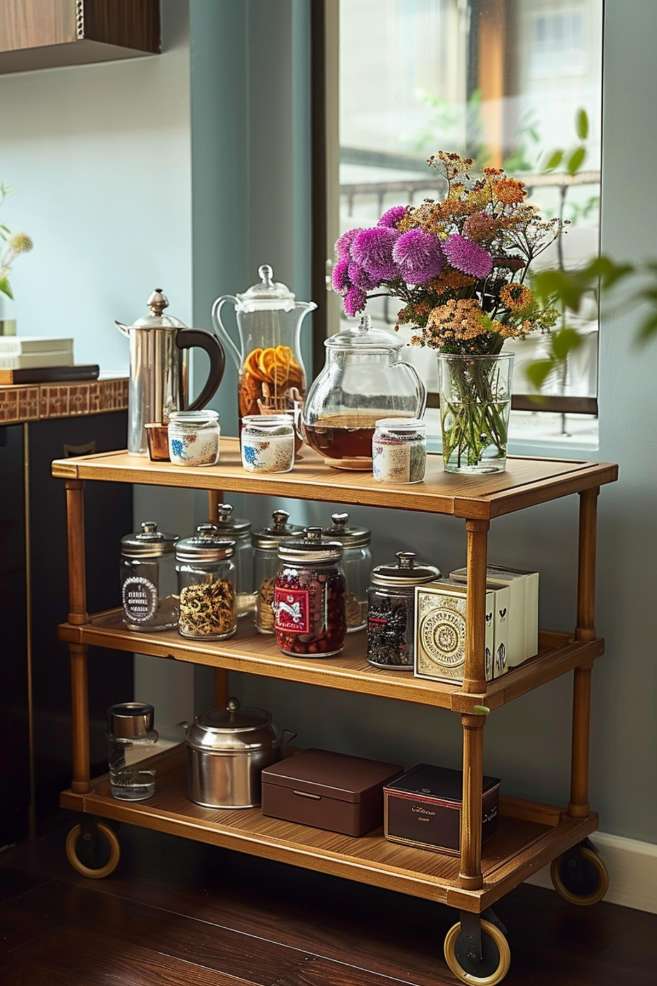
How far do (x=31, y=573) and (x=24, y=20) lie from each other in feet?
→ 3.66

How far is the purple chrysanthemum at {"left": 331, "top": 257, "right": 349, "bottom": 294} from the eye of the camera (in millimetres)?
1935

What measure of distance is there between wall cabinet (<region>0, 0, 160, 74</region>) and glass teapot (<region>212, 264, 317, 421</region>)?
0.60 m

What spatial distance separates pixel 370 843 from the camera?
2039 mm

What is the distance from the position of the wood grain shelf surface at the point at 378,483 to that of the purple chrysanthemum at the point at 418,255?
12.8 inches

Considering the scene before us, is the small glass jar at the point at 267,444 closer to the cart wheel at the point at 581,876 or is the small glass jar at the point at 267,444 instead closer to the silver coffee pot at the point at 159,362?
the silver coffee pot at the point at 159,362

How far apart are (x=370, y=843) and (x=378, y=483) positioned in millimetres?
647

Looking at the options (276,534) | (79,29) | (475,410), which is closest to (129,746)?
(276,534)

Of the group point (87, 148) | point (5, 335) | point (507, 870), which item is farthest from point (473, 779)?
point (87, 148)

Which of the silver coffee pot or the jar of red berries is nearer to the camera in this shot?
the jar of red berries

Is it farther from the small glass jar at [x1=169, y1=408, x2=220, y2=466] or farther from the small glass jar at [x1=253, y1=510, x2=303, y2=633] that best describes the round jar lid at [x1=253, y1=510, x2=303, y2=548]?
→ the small glass jar at [x1=169, y1=408, x2=220, y2=466]

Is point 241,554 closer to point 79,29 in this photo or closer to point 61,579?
point 61,579

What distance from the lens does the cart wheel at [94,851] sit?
7.46ft

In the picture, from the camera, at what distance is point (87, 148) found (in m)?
2.60

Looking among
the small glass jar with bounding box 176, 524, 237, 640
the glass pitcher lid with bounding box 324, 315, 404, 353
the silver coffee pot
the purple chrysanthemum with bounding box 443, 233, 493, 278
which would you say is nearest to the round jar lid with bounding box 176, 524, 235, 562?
the small glass jar with bounding box 176, 524, 237, 640
